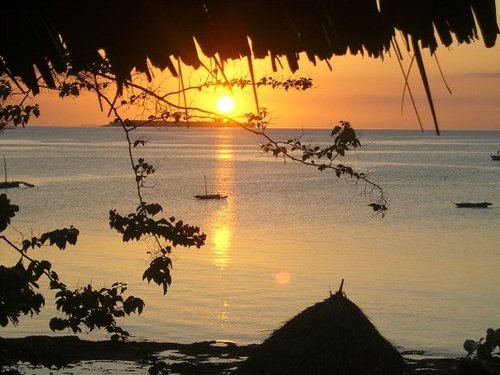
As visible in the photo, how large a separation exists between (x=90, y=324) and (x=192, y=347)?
1259 centimetres

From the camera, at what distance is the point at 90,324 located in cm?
648

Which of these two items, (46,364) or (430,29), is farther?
(46,364)

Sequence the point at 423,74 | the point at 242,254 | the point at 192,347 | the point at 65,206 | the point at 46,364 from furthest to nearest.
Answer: the point at 65,206 < the point at 242,254 < the point at 192,347 < the point at 46,364 < the point at 423,74

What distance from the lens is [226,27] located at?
2.37 metres

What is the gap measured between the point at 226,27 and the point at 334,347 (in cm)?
707

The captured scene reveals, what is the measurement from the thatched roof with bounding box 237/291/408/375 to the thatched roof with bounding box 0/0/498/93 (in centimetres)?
686

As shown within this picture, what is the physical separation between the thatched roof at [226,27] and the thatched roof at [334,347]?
6861 millimetres

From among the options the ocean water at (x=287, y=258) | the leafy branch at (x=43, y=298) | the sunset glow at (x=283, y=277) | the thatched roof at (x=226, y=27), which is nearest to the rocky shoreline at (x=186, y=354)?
the ocean water at (x=287, y=258)

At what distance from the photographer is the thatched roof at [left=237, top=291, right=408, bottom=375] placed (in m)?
9.00

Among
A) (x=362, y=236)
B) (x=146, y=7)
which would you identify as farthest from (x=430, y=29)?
(x=362, y=236)

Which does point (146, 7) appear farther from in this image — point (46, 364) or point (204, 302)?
point (204, 302)

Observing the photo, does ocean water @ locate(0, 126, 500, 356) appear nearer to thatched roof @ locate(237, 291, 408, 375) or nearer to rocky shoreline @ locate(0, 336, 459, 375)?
rocky shoreline @ locate(0, 336, 459, 375)

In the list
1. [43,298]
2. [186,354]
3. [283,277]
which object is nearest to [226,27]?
[43,298]

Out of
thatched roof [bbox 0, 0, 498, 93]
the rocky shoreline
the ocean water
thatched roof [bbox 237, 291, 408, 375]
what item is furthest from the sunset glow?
thatched roof [bbox 0, 0, 498, 93]
